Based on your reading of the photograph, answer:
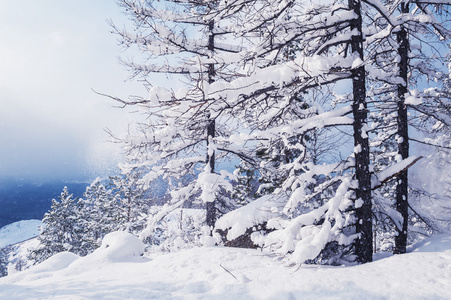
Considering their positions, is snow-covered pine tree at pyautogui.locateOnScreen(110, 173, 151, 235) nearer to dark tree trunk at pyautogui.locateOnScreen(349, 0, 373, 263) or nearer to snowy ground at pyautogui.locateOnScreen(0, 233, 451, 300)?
snowy ground at pyautogui.locateOnScreen(0, 233, 451, 300)

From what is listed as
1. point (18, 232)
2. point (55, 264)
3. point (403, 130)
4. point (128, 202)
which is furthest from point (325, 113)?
point (18, 232)

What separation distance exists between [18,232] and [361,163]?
220 m

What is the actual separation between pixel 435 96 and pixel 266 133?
529 centimetres

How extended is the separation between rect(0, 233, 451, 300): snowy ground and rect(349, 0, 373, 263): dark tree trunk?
65 centimetres

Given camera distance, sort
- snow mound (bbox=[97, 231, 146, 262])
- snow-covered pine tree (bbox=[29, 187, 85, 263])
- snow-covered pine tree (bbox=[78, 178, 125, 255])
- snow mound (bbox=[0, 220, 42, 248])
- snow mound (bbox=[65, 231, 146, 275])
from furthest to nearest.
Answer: snow mound (bbox=[0, 220, 42, 248]), snow-covered pine tree (bbox=[78, 178, 125, 255]), snow-covered pine tree (bbox=[29, 187, 85, 263]), snow mound (bbox=[97, 231, 146, 262]), snow mound (bbox=[65, 231, 146, 275])

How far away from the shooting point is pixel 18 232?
162 m

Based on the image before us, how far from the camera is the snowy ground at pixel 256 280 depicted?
290 cm

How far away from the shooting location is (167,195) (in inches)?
384

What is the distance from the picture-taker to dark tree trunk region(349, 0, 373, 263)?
4.44m

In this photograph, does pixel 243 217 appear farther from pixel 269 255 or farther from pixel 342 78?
pixel 342 78

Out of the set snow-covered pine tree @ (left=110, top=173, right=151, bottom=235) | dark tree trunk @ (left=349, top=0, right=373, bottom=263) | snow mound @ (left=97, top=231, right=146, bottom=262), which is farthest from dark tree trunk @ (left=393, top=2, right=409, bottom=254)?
snow-covered pine tree @ (left=110, top=173, right=151, bottom=235)

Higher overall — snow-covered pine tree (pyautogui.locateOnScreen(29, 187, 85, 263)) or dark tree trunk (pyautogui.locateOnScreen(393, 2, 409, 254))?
dark tree trunk (pyautogui.locateOnScreen(393, 2, 409, 254))

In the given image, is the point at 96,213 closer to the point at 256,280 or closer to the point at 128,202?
the point at 128,202

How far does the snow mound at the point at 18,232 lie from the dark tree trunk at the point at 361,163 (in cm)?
19156
